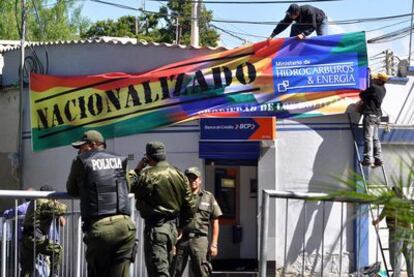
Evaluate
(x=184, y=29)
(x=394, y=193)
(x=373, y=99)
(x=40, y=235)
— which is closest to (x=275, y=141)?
(x=373, y=99)

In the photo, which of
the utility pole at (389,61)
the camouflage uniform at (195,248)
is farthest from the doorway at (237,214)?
the camouflage uniform at (195,248)

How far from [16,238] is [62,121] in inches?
287

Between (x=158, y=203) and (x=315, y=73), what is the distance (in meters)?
6.86

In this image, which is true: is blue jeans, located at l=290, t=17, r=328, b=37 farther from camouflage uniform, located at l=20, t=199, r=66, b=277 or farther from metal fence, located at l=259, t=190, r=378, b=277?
camouflage uniform, located at l=20, t=199, r=66, b=277

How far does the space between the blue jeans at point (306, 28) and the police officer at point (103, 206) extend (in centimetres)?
811

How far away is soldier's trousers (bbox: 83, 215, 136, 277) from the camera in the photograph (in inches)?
270

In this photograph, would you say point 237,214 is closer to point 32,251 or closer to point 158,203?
point 32,251

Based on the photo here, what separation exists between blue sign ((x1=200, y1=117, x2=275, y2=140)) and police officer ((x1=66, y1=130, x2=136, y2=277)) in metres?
6.87

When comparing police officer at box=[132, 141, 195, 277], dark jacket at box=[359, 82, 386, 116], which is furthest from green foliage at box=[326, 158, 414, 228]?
dark jacket at box=[359, 82, 386, 116]

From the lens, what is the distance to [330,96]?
14008 mm

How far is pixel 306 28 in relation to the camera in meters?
14.5

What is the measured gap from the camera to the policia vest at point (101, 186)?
6.80m

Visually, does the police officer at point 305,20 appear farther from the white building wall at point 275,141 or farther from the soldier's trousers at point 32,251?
the soldier's trousers at point 32,251

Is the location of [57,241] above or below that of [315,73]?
below
